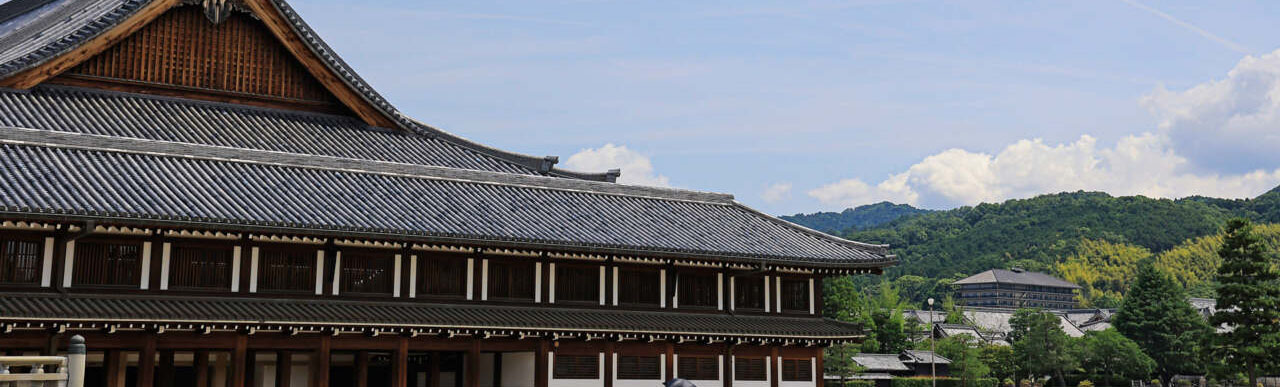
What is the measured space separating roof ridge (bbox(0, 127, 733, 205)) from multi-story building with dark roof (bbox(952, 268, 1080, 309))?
463 feet

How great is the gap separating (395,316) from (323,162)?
536 centimetres

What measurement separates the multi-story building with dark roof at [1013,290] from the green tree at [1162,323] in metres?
71.8

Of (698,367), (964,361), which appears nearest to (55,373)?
(698,367)

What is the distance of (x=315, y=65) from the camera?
3472cm

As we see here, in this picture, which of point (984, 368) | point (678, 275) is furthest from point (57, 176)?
point (984, 368)

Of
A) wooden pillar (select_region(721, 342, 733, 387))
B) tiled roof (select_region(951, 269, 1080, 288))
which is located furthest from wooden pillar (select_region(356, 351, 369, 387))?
tiled roof (select_region(951, 269, 1080, 288))

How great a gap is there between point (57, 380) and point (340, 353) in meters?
12.5

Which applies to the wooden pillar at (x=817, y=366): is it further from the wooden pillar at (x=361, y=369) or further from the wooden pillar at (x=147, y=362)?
the wooden pillar at (x=147, y=362)

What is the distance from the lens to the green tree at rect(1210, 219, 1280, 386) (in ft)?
190

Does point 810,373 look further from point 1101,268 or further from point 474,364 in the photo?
point 1101,268

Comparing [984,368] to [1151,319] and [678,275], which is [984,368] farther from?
[678,275]

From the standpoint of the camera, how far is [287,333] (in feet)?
89.8

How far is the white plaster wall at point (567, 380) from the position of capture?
3153cm

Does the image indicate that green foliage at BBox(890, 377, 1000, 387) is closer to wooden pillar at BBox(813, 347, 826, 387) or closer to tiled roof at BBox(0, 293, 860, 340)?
wooden pillar at BBox(813, 347, 826, 387)
